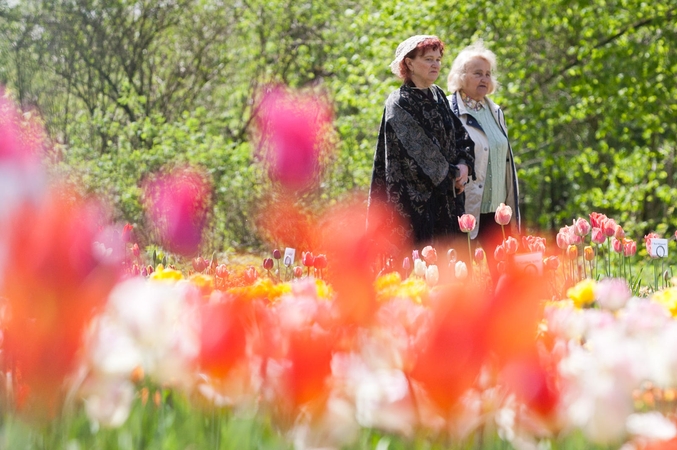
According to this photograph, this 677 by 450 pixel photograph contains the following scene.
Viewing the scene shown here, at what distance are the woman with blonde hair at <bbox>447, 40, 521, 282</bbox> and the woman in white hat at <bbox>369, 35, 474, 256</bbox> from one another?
0.70 ft

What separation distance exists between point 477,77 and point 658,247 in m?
1.40

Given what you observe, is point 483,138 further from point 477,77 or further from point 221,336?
point 221,336

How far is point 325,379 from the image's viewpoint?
1.13 metres

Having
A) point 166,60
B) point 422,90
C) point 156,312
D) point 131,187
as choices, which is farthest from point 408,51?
point 166,60

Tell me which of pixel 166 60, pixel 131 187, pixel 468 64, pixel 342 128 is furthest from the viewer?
pixel 166 60

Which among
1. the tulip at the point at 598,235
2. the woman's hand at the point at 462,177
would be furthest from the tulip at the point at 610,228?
the woman's hand at the point at 462,177

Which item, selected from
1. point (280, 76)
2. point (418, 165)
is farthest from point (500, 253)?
point (280, 76)

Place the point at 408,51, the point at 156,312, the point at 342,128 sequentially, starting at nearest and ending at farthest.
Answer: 1. the point at 156,312
2. the point at 408,51
3. the point at 342,128

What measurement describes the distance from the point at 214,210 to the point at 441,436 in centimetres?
803

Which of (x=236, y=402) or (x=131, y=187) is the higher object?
(x=236, y=402)

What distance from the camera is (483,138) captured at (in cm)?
436

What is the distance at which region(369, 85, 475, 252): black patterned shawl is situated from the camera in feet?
13.1

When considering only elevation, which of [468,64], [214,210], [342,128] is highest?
[468,64]

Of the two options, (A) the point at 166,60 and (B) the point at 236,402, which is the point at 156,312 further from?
(A) the point at 166,60
